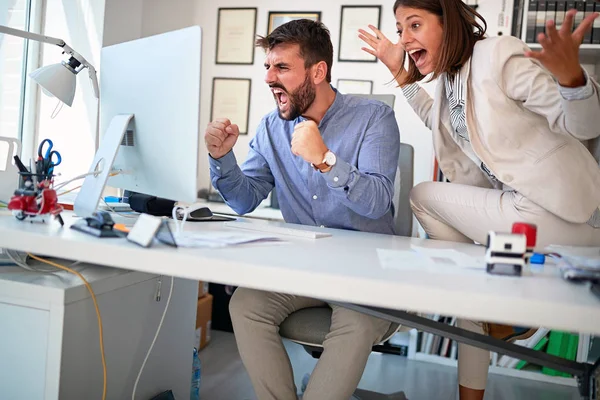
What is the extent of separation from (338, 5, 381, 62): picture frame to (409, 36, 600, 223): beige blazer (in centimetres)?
197

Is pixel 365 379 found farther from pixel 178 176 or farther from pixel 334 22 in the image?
pixel 334 22

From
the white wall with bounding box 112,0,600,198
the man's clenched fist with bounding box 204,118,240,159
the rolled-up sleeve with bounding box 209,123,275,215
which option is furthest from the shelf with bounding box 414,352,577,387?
the man's clenched fist with bounding box 204,118,240,159

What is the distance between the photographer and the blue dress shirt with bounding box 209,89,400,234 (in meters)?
1.57

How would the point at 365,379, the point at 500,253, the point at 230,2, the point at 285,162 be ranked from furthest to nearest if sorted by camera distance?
the point at 230,2 → the point at 365,379 → the point at 285,162 → the point at 500,253

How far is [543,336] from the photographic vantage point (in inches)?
98.5

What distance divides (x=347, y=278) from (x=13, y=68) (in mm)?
2481

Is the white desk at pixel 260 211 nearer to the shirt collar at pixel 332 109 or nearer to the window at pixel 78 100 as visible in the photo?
the window at pixel 78 100

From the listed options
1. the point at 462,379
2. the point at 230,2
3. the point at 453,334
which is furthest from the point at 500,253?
the point at 230,2

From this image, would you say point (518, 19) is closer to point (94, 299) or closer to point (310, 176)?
point (310, 176)

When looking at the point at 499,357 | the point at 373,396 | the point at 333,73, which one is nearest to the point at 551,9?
the point at 333,73

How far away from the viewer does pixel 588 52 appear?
2795 millimetres

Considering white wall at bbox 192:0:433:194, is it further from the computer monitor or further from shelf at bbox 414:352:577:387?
the computer monitor

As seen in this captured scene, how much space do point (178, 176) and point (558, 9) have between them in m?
2.38

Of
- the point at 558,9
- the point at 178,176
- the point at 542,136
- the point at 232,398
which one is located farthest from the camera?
the point at 558,9
